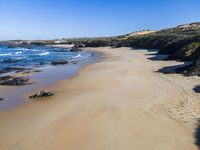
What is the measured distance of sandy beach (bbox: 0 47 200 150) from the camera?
10234mm

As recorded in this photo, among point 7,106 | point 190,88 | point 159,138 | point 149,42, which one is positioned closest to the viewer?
point 159,138

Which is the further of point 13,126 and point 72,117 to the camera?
point 72,117

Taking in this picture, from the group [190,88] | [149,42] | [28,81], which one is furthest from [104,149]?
[149,42]

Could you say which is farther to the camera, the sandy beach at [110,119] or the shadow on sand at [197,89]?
the shadow on sand at [197,89]

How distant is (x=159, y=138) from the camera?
409 inches

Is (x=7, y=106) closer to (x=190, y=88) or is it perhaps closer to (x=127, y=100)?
(x=127, y=100)

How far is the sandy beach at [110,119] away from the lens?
1023cm

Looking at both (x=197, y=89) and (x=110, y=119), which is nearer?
(x=110, y=119)

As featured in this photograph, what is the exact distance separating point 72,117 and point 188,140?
5.03m

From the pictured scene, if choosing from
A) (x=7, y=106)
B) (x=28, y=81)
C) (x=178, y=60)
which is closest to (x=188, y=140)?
(x=7, y=106)

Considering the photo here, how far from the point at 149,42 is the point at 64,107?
57.8 meters

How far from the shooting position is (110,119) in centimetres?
1277

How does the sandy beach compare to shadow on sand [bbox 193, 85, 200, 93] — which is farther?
shadow on sand [bbox 193, 85, 200, 93]

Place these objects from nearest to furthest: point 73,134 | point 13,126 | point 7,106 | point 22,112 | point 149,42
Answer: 1. point 73,134
2. point 13,126
3. point 22,112
4. point 7,106
5. point 149,42
